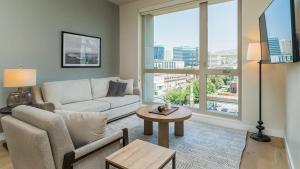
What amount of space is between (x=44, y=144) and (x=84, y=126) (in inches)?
13.1

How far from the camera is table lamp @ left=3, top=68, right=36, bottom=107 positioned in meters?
2.51

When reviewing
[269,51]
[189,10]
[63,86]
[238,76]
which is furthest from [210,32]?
[63,86]

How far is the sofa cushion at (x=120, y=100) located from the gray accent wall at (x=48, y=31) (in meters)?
0.96

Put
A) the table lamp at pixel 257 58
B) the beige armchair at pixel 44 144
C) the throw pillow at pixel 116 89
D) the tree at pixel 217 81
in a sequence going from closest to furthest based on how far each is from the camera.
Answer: the beige armchair at pixel 44 144
the table lamp at pixel 257 58
the tree at pixel 217 81
the throw pillow at pixel 116 89

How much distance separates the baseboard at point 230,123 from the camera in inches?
119

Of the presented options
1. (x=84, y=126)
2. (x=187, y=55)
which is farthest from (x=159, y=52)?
(x=84, y=126)

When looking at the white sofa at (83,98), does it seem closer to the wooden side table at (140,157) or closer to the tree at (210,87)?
the tree at (210,87)

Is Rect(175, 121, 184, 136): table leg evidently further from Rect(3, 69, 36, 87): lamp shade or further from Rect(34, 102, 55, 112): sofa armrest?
Rect(3, 69, 36, 87): lamp shade

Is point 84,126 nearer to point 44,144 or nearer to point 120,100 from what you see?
point 44,144

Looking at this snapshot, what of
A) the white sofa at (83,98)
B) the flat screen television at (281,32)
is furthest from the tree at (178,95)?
the flat screen television at (281,32)

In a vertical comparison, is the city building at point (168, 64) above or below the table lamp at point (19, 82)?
above

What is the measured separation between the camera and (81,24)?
409 centimetres

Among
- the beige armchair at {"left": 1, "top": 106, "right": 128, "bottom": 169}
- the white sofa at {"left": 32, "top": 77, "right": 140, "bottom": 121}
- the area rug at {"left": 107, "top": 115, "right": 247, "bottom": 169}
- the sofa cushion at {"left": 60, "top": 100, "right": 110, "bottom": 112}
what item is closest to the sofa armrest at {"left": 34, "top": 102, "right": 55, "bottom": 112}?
the white sofa at {"left": 32, "top": 77, "right": 140, "bottom": 121}

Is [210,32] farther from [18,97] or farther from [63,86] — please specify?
[18,97]
